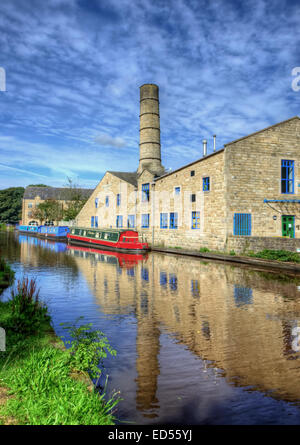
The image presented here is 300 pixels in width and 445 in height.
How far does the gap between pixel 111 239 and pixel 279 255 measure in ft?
46.5

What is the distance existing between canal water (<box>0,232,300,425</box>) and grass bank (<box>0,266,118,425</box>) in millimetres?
421

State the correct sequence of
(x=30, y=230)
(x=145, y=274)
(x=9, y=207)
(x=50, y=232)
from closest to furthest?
(x=145, y=274)
(x=50, y=232)
(x=30, y=230)
(x=9, y=207)

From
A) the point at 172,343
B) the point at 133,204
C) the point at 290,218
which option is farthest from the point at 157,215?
the point at 172,343

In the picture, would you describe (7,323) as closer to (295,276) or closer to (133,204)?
(295,276)

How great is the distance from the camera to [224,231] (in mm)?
20375

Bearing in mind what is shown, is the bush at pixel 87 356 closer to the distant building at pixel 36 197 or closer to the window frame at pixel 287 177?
the window frame at pixel 287 177

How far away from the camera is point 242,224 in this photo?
20.5 meters

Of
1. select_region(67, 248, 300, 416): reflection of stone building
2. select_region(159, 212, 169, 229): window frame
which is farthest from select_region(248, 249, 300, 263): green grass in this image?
select_region(159, 212, 169, 229): window frame

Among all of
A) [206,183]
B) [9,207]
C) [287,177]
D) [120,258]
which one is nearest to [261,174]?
[287,177]

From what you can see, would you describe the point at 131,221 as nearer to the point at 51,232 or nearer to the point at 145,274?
the point at 51,232

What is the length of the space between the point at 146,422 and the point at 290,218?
67.0 ft

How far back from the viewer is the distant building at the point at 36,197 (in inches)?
2783

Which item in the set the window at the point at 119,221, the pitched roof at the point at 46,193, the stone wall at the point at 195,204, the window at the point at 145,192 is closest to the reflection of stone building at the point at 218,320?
the stone wall at the point at 195,204

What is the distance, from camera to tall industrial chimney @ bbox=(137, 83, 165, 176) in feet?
109
